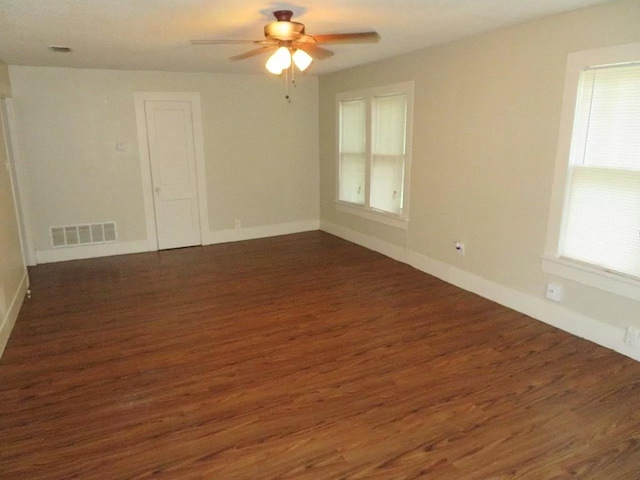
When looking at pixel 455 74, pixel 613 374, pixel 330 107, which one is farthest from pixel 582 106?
pixel 330 107

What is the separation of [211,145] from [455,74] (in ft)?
11.5

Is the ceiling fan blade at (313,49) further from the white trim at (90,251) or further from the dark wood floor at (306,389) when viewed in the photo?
the white trim at (90,251)

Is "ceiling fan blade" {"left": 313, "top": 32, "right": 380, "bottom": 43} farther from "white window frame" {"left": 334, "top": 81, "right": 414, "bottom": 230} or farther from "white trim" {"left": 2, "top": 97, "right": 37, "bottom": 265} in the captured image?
"white trim" {"left": 2, "top": 97, "right": 37, "bottom": 265}

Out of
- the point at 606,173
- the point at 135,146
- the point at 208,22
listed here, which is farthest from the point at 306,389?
the point at 135,146

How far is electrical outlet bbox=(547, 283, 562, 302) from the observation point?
11.6 ft

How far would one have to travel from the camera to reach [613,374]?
2912 mm

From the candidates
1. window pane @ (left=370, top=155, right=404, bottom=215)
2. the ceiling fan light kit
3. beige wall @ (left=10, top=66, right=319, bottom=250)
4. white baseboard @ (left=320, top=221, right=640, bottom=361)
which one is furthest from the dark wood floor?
the ceiling fan light kit

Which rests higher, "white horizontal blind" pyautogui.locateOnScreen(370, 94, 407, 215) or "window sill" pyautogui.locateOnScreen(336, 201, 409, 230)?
"white horizontal blind" pyautogui.locateOnScreen(370, 94, 407, 215)

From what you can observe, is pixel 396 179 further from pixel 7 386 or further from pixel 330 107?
pixel 7 386

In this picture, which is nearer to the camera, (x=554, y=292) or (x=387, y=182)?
A: (x=554, y=292)

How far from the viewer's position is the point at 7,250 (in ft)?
12.9

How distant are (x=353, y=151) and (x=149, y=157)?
2.82 metres

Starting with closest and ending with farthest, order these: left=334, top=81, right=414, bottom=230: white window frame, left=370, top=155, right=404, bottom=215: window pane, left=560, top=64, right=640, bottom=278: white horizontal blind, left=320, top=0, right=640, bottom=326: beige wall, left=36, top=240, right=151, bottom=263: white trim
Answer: left=560, top=64, right=640, bottom=278: white horizontal blind < left=320, top=0, right=640, bottom=326: beige wall < left=334, top=81, right=414, bottom=230: white window frame < left=370, top=155, right=404, bottom=215: window pane < left=36, top=240, right=151, bottom=263: white trim

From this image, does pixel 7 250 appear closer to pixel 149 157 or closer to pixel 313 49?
pixel 149 157
